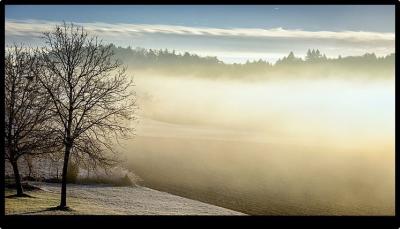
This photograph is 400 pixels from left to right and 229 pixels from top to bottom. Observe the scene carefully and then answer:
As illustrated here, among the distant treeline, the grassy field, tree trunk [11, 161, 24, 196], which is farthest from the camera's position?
tree trunk [11, 161, 24, 196]

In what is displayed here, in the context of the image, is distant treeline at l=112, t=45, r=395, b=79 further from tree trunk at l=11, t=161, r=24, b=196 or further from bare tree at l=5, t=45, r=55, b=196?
tree trunk at l=11, t=161, r=24, b=196

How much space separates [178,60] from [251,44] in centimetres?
333

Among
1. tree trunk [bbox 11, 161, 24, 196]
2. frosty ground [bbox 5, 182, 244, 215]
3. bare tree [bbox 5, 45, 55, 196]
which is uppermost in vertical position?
bare tree [bbox 5, 45, 55, 196]

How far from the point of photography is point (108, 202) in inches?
885

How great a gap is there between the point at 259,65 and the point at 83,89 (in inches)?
309

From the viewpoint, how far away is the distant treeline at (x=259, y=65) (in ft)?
70.1

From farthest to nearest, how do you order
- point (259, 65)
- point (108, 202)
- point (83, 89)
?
point (108, 202) → point (259, 65) → point (83, 89)

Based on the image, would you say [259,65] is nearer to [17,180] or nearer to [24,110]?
[24,110]

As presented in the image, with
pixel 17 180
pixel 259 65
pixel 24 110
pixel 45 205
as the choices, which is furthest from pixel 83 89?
pixel 259 65

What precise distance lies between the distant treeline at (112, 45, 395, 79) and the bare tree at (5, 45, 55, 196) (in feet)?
12.7

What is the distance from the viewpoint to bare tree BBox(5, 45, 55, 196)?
21406 millimetres

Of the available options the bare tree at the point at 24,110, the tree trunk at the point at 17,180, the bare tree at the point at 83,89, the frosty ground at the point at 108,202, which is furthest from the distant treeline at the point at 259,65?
the tree trunk at the point at 17,180

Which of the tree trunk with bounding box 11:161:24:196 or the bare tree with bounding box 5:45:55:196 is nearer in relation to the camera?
the bare tree with bounding box 5:45:55:196

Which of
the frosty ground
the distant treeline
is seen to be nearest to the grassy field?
the frosty ground
